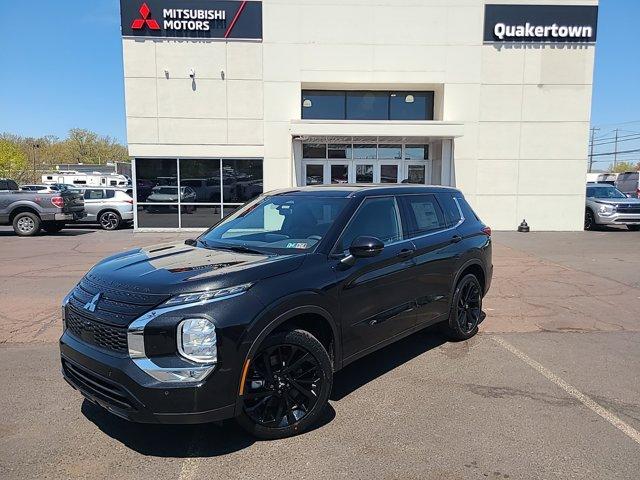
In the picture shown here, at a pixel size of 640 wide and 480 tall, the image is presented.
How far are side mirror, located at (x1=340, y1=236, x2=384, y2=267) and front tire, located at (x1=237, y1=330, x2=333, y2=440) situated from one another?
711 millimetres

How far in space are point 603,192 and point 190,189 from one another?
1660 cm

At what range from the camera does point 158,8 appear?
17.0 metres

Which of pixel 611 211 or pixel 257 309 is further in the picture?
pixel 611 211

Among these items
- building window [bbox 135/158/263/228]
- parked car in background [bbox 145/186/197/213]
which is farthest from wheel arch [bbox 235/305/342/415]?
parked car in background [bbox 145/186/197/213]

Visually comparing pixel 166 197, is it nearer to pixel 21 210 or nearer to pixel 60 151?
pixel 21 210

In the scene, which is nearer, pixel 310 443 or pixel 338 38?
pixel 310 443

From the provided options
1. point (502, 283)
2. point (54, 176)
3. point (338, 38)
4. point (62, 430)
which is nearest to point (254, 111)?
point (338, 38)

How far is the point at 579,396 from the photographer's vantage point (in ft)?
13.7

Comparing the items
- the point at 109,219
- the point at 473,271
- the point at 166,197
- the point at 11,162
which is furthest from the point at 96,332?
the point at 11,162

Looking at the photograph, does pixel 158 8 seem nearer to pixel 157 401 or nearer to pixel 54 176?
pixel 157 401

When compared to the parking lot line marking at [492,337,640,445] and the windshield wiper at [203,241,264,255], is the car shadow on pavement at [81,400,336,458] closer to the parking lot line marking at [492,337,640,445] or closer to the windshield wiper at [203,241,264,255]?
the windshield wiper at [203,241,264,255]

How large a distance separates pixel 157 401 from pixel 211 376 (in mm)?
343

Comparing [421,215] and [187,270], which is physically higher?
[421,215]

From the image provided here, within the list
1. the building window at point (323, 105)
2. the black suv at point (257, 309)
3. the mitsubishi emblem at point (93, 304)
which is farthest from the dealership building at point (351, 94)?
the mitsubishi emblem at point (93, 304)
